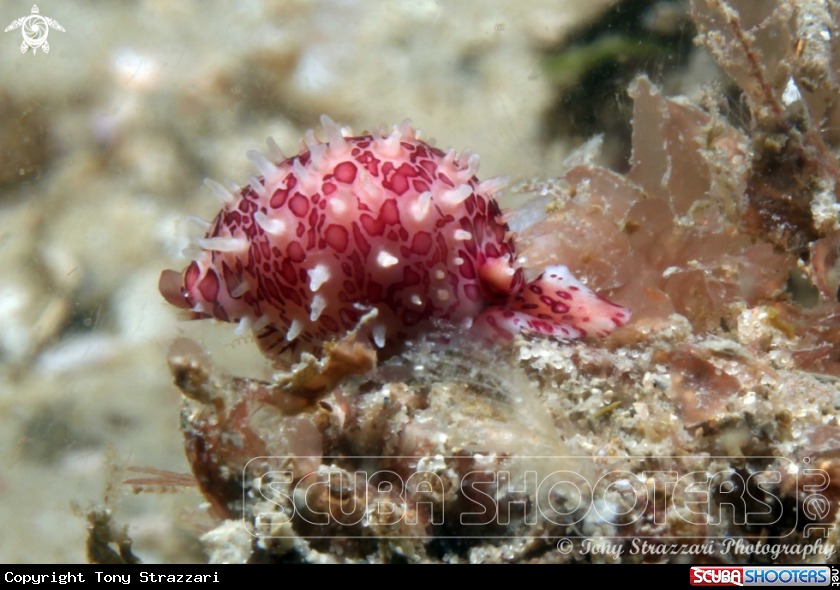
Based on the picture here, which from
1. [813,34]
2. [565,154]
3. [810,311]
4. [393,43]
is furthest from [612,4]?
[810,311]

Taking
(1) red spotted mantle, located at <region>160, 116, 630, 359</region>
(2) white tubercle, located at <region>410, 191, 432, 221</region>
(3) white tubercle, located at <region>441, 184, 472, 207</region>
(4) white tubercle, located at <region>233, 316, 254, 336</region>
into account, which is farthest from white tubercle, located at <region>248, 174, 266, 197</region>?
(3) white tubercle, located at <region>441, 184, 472, 207</region>

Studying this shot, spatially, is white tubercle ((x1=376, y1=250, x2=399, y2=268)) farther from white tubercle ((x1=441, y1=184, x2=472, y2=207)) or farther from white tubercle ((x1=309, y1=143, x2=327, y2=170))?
white tubercle ((x1=309, y1=143, x2=327, y2=170))

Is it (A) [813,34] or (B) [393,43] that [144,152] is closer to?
(B) [393,43]

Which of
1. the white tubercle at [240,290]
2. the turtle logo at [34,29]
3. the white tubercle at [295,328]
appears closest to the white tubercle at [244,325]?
the white tubercle at [240,290]

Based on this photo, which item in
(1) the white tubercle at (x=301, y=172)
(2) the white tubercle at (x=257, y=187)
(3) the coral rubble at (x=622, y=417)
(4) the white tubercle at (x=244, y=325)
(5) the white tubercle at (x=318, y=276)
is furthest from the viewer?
(4) the white tubercle at (x=244, y=325)

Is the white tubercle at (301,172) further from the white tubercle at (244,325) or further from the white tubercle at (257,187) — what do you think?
the white tubercle at (244,325)

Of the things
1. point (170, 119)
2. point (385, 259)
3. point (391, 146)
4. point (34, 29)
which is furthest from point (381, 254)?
point (34, 29)
